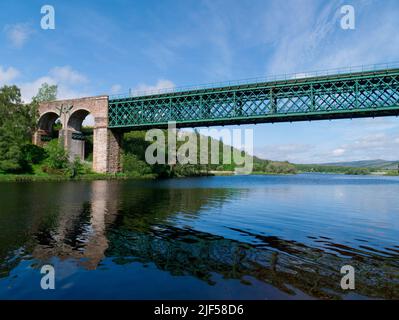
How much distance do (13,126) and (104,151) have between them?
1944cm

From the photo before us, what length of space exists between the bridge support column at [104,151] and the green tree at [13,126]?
1544cm

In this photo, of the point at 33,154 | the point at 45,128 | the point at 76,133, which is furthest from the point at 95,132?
the point at 45,128

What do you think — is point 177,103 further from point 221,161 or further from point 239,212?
point 221,161

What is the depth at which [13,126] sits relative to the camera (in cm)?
6075

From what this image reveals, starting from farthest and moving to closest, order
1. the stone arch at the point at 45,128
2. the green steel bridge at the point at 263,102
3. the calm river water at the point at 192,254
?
the stone arch at the point at 45,128 < the green steel bridge at the point at 263,102 < the calm river water at the point at 192,254

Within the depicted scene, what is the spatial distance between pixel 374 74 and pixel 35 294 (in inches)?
2286

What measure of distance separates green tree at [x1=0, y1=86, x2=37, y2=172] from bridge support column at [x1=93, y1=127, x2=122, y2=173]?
15.4m

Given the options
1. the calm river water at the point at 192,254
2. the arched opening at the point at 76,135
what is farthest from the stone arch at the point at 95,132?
the calm river water at the point at 192,254

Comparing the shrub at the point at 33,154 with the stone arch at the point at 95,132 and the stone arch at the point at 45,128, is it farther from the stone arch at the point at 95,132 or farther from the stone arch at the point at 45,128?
the stone arch at the point at 45,128

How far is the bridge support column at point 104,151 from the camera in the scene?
71250 mm

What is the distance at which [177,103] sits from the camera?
225ft

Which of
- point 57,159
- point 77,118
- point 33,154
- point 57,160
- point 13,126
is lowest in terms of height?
point 57,160

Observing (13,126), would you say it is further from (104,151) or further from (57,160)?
(104,151)

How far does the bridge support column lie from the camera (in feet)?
234
